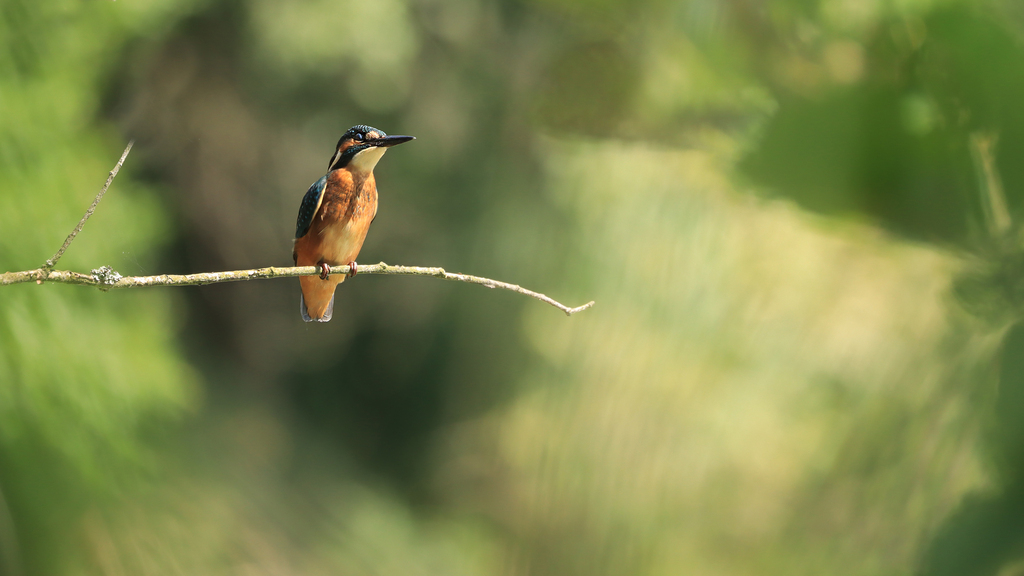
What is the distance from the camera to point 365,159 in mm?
320

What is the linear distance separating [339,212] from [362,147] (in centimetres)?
4

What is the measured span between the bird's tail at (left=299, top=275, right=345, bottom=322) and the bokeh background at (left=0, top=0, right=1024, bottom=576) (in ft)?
0.27

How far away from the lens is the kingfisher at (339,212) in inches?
12.7

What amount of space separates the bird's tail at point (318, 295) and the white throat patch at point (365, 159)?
0.19 ft

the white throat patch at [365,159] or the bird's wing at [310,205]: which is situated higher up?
the white throat patch at [365,159]

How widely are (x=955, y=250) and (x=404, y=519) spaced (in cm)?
89

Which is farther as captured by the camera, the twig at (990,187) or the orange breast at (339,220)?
the twig at (990,187)

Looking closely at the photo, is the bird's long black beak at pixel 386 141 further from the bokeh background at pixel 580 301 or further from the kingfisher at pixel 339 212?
the bokeh background at pixel 580 301

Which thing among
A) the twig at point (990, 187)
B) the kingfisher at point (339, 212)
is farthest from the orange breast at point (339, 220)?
the twig at point (990, 187)

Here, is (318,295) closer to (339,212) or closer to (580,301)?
(339,212)

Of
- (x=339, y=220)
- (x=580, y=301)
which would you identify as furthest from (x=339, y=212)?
(x=580, y=301)

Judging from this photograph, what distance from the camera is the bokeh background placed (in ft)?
1.84

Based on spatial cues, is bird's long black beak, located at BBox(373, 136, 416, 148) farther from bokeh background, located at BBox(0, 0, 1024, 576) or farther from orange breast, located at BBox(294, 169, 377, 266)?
bokeh background, located at BBox(0, 0, 1024, 576)

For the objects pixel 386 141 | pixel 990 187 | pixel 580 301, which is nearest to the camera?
pixel 386 141
